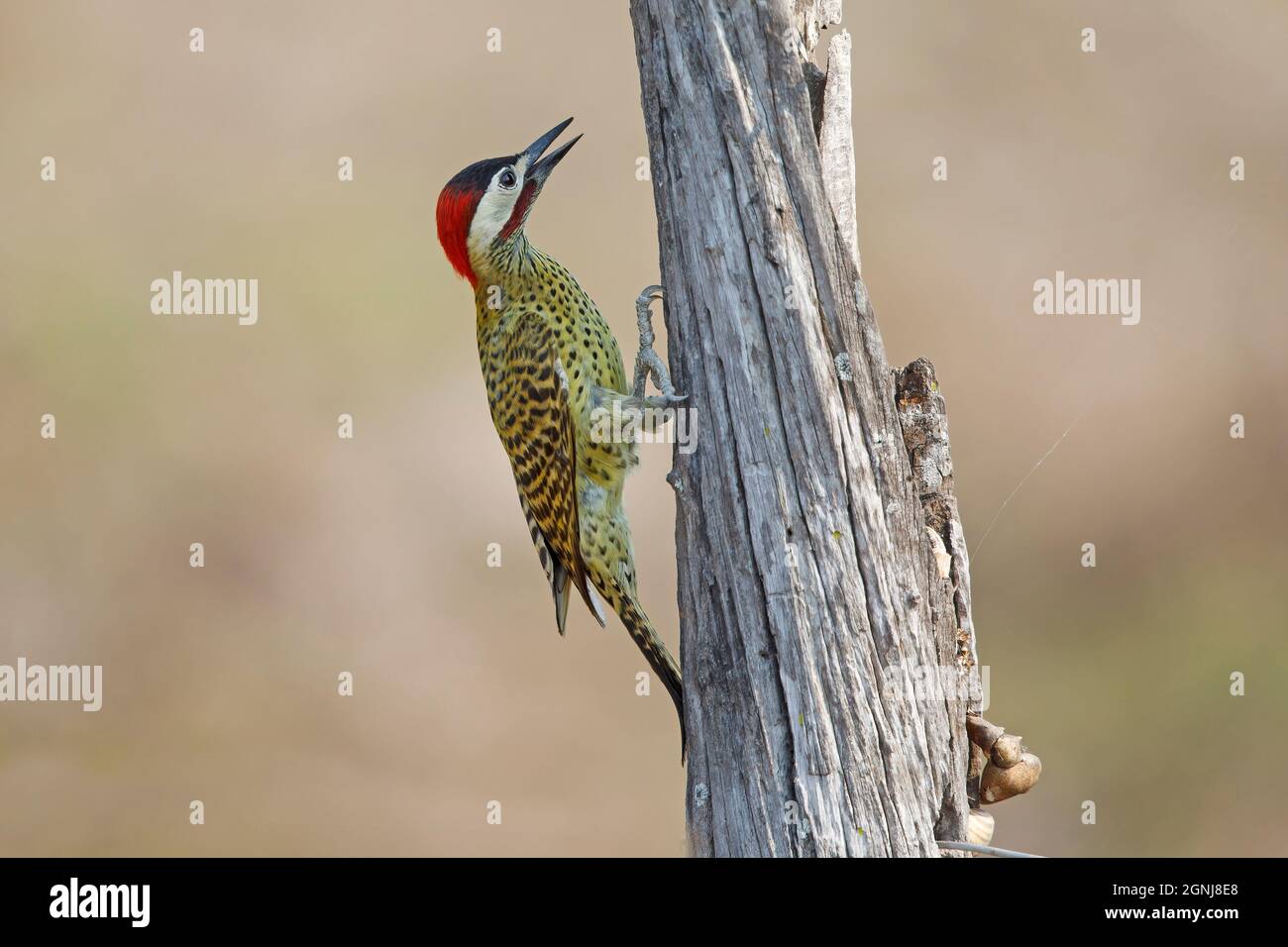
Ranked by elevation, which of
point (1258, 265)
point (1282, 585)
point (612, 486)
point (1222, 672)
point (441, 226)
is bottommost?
point (1222, 672)

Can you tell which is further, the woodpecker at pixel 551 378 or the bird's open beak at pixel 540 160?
the bird's open beak at pixel 540 160

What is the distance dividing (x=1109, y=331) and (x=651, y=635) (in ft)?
19.9

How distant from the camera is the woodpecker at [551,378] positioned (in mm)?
4480

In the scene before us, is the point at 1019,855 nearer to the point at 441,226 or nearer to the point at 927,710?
the point at 927,710

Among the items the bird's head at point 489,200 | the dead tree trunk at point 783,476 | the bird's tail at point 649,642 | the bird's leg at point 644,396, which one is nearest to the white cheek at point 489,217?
the bird's head at point 489,200

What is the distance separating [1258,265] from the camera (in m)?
9.09

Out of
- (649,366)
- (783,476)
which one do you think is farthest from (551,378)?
(783,476)

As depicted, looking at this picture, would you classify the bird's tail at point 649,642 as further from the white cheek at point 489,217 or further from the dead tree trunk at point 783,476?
the white cheek at point 489,217

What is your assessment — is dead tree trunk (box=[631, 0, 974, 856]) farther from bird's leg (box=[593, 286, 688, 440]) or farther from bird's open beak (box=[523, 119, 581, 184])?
bird's open beak (box=[523, 119, 581, 184])

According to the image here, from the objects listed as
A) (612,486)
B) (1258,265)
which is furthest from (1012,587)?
(612,486)

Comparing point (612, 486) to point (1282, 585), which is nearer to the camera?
point (612, 486)

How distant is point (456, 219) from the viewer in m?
4.58

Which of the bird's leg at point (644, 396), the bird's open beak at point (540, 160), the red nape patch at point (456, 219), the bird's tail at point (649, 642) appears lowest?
the bird's tail at point (649, 642)

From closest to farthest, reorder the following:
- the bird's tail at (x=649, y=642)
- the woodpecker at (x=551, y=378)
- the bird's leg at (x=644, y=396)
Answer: the bird's leg at (x=644, y=396), the bird's tail at (x=649, y=642), the woodpecker at (x=551, y=378)
